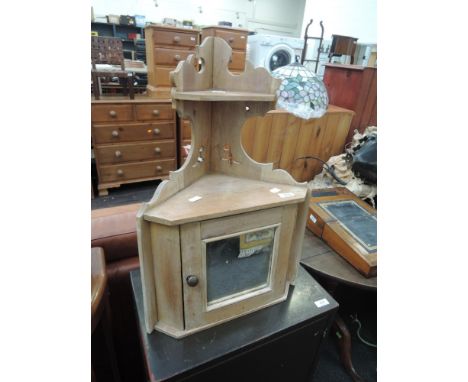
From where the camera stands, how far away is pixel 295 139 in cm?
179

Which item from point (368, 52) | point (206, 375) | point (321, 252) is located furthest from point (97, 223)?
point (368, 52)

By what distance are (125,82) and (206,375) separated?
2363 millimetres

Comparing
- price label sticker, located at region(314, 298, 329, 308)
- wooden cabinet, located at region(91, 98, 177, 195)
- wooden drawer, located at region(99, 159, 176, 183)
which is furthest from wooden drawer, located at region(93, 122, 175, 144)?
price label sticker, located at region(314, 298, 329, 308)

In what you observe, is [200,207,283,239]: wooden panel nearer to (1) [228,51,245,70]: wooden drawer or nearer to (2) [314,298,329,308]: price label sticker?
(2) [314,298,329,308]: price label sticker

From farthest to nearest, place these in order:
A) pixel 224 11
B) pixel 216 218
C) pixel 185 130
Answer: pixel 224 11 < pixel 185 130 < pixel 216 218

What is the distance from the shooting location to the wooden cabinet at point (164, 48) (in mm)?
2189

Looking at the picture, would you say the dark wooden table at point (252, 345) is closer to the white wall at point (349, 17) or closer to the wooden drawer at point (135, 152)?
the wooden drawer at point (135, 152)

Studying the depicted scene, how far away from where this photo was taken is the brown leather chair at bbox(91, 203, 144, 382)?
0.96m

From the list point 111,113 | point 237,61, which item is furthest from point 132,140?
point 237,61

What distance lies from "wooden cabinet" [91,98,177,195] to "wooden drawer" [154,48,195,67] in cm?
32

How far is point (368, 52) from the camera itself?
109 inches

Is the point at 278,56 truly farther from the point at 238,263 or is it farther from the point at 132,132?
the point at 238,263

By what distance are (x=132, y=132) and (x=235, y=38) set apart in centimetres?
124
